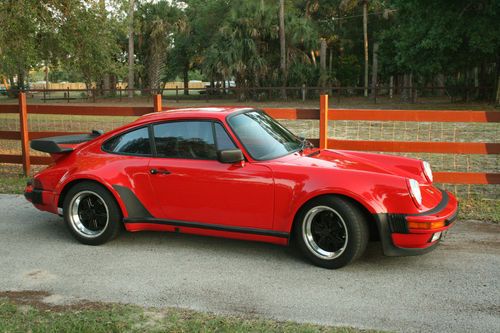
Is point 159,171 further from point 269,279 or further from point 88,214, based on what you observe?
point 269,279

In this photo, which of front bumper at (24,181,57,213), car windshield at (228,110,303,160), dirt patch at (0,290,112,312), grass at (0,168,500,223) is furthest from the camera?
grass at (0,168,500,223)

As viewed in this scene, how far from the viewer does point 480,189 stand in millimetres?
8469

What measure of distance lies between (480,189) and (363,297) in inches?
196

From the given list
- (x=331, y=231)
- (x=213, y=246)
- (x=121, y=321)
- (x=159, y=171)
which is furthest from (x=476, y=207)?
(x=121, y=321)

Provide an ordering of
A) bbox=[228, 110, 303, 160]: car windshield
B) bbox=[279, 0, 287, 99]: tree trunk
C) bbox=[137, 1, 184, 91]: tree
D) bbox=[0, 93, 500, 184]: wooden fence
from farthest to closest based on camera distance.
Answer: bbox=[137, 1, 184, 91]: tree < bbox=[279, 0, 287, 99]: tree trunk < bbox=[0, 93, 500, 184]: wooden fence < bbox=[228, 110, 303, 160]: car windshield

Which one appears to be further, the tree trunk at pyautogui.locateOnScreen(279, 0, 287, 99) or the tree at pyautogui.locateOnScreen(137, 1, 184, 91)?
the tree at pyautogui.locateOnScreen(137, 1, 184, 91)

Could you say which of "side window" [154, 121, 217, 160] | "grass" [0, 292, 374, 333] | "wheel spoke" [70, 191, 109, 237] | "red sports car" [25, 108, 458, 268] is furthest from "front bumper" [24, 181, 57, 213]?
"grass" [0, 292, 374, 333]

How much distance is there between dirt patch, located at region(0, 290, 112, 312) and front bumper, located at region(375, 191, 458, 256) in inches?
90.8

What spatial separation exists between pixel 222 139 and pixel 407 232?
6.20 feet

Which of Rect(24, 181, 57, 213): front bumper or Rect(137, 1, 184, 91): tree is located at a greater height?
Rect(137, 1, 184, 91): tree

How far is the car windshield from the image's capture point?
17.3ft

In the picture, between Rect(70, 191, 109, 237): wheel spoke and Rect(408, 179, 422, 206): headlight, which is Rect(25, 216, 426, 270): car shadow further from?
Rect(408, 179, 422, 206): headlight

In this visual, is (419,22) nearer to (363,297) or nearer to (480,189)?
(480,189)

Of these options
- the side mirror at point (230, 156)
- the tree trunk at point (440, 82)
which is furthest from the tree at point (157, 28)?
the side mirror at point (230, 156)
